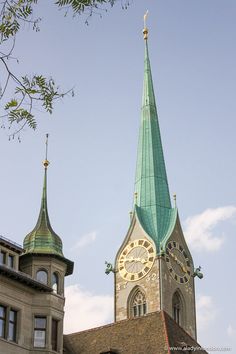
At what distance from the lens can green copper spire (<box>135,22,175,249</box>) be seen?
8712 cm

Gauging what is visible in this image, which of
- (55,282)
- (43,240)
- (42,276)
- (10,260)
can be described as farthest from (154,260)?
(10,260)

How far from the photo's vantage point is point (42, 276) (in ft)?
141

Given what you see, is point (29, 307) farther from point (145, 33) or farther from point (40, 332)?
point (145, 33)

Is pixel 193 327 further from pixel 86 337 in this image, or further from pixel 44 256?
pixel 44 256

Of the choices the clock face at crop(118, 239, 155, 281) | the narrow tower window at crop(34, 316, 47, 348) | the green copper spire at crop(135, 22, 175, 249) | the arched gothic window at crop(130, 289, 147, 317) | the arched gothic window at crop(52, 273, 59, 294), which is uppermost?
the green copper spire at crop(135, 22, 175, 249)

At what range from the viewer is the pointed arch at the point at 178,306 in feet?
274

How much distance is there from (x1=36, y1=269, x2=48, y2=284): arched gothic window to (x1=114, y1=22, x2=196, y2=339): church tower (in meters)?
38.8

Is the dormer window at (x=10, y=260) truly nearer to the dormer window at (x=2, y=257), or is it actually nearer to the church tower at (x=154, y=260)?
the dormer window at (x=2, y=257)

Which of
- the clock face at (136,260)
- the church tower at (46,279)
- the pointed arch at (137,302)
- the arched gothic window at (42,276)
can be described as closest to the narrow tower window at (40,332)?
the church tower at (46,279)

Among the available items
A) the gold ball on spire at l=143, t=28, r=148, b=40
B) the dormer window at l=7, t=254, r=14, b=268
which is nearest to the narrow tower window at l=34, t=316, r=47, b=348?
the dormer window at l=7, t=254, r=14, b=268

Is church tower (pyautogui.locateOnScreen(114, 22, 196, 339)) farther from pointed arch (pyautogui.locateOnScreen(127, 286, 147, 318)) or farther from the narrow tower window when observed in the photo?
the narrow tower window

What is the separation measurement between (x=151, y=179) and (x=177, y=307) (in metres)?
13.3

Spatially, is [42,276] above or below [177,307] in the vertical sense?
below

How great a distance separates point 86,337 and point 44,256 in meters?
8.13
